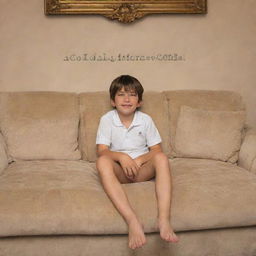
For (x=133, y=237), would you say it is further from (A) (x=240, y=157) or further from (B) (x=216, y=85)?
(B) (x=216, y=85)

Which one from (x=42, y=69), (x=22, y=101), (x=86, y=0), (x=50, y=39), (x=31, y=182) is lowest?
(x=31, y=182)

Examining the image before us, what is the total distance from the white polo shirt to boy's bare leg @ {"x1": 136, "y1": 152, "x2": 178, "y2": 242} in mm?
258

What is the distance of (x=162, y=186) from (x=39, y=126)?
38.5 inches

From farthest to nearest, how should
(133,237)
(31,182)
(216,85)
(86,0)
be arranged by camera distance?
(216,85) < (86,0) < (31,182) < (133,237)

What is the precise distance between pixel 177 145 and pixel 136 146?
36 cm

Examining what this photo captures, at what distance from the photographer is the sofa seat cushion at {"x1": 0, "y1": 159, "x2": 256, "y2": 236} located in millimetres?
1682

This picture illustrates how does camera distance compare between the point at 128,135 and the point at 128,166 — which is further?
the point at 128,135

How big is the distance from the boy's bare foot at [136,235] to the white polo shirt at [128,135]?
632 mm

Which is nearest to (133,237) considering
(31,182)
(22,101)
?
(31,182)

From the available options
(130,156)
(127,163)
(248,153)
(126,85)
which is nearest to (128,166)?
(127,163)

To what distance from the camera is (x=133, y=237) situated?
1.63 metres

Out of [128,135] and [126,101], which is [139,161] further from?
[126,101]

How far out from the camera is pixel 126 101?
7.38 feet

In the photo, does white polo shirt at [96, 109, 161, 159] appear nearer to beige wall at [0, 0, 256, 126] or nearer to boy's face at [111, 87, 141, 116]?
boy's face at [111, 87, 141, 116]
